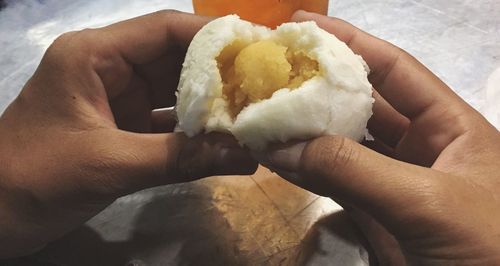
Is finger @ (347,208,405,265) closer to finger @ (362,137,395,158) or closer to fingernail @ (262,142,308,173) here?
finger @ (362,137,395,158)

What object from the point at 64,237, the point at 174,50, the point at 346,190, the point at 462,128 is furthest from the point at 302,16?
the point at 64,237

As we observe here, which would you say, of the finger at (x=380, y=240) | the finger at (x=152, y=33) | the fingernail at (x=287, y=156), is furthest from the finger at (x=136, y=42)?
the finger at (x=380, y=240)

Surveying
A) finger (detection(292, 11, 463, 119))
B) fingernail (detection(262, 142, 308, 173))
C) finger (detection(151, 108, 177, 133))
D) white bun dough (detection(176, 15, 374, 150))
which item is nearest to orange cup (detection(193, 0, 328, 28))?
finger (detection(292, 11, 463, 119))

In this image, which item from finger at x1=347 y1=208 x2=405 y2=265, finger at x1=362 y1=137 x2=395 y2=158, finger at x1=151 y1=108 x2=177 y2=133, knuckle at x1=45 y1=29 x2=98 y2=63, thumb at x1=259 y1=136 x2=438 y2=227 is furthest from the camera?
finger at x1=151 y1=108 x2=177 y2=133

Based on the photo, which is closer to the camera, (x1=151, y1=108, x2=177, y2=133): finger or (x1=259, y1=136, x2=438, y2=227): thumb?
(x1=259, y1=136, x2=438, y2=227): thumb

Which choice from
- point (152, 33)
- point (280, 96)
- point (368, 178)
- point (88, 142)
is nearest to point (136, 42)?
point (152, 33)
